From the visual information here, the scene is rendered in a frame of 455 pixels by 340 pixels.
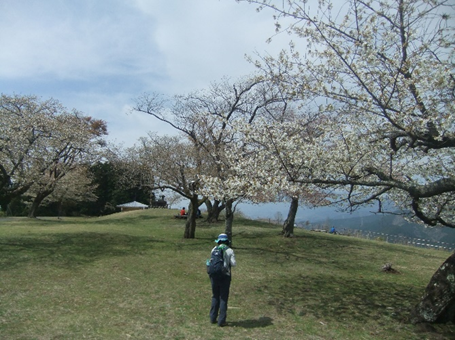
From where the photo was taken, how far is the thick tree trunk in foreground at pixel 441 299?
25.6 ft

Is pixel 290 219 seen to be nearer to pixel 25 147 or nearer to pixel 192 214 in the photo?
pixel 192 214

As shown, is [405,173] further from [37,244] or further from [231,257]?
[37,244]

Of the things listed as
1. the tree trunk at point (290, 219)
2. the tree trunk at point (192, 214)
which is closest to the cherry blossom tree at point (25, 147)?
the tree trunk at point (192, 214)

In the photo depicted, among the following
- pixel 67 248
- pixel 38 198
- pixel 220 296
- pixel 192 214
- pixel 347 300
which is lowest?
Result: pixel 67 248

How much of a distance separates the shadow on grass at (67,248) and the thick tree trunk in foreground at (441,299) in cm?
1091

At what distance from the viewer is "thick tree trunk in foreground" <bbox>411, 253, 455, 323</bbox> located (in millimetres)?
7816

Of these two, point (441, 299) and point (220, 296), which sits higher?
point (441, 299)

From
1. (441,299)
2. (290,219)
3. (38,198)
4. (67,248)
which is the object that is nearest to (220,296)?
(441,299)

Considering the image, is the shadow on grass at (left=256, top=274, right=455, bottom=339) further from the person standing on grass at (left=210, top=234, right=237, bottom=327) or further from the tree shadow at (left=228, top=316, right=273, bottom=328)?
the person standing on grass at (left=210, top=234, right=237, bottom=327)

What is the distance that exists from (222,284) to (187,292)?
10.4ft

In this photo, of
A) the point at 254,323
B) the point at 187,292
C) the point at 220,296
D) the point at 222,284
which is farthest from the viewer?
the point at 187,292

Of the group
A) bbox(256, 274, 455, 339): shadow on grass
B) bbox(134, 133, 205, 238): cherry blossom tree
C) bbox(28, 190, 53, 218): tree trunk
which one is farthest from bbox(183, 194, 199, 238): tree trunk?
bbox(28, 190, 53, 218): tree trunk

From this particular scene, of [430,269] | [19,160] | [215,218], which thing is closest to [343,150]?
[430,269]

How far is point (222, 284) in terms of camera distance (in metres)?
7.65
